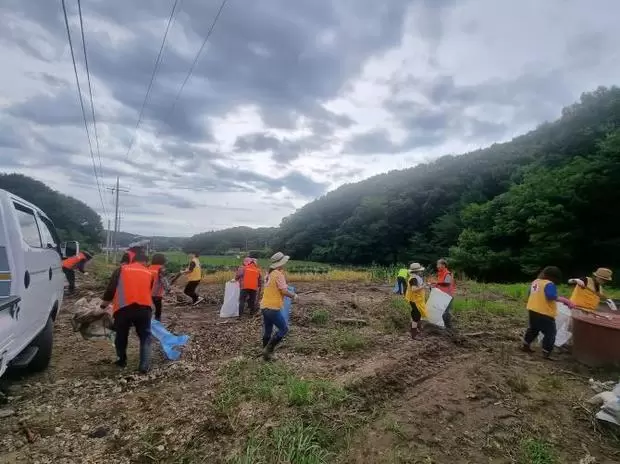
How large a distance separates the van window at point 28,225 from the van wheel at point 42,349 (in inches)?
42.9

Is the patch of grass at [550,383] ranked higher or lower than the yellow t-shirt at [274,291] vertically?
lower

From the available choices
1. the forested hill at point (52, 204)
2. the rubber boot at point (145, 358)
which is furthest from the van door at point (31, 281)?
the forested hill at point (52, 204)

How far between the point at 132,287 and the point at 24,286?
1.44 meters

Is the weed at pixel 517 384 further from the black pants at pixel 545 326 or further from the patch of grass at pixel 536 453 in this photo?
the black pants at pixel 545 326

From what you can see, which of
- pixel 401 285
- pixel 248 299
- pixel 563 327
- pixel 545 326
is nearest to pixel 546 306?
pixel 545 326

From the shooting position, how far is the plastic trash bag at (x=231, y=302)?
9938 mm

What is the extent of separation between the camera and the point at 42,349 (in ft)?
17.2

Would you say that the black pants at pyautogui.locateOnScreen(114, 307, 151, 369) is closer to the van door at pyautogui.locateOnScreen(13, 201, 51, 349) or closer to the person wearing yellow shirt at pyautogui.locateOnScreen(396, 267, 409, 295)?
the van door at pyautogui.locateOnScreen(13, 201, 51, 349)

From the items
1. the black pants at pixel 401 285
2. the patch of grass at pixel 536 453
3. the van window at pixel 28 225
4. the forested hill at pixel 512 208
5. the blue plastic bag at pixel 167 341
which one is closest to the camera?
the patch of grass at pixel 536 453

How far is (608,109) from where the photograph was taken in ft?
98.5

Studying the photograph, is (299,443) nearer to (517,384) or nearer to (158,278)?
(517,384)

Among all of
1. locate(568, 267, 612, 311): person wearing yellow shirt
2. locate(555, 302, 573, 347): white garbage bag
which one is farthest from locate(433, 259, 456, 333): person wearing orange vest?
locate(568, 267, 612, 311): person wearing yellow shirt

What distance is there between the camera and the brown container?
595cm

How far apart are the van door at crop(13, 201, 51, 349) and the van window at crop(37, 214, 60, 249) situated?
1.14 ft
